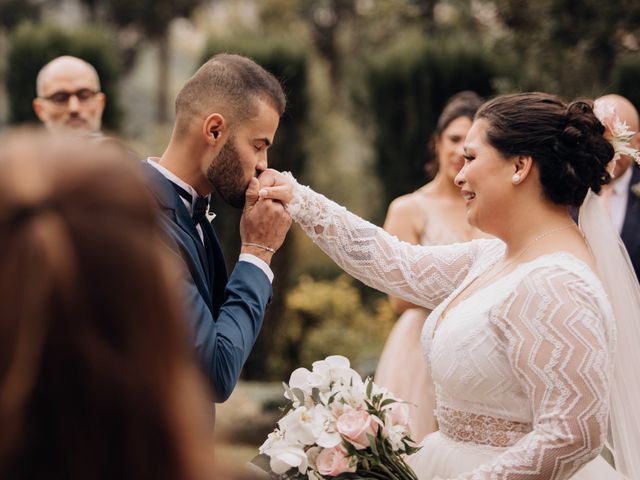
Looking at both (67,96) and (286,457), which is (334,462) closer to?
(286,457)

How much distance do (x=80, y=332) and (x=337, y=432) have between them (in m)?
1.59

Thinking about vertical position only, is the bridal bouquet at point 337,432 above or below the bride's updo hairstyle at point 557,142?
below

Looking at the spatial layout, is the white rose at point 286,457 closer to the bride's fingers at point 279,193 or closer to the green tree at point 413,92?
the bride's fingers at point 279,193

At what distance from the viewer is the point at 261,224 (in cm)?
→ 269

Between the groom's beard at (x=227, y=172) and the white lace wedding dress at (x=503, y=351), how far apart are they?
0.29 meters

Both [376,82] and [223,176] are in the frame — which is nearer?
[223,176]

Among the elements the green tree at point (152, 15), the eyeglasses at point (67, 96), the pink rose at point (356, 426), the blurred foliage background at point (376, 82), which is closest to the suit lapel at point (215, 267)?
the pink rose at point (356, 426)

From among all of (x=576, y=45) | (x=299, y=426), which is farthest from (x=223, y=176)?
(x=576, y=45)

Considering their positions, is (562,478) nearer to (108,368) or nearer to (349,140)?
(108,368)

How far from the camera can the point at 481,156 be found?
2.76 meters

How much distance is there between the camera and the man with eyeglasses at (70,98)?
16.8ft

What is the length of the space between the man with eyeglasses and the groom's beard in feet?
8.17

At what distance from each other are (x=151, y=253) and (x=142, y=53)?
24.8 meters

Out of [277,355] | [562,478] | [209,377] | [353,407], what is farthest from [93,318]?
[277,355]
